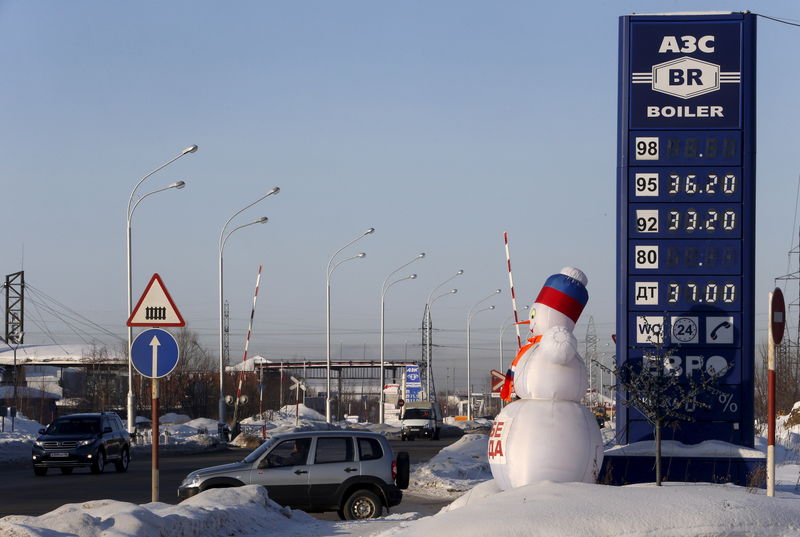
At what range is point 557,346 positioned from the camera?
14.4 meters

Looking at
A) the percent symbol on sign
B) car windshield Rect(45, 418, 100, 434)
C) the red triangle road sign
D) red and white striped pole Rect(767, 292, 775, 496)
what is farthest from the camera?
car windshield Rect(45, 418, 100, 434)

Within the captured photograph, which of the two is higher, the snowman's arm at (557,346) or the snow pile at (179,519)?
the snowman's arm at (557,346)

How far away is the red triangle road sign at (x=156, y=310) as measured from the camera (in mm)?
14430

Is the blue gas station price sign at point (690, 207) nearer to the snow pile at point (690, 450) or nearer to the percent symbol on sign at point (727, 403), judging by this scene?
the percent symbol on sign at point (727, 403)

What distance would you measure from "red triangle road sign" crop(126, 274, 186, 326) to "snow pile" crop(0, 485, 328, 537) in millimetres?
2216

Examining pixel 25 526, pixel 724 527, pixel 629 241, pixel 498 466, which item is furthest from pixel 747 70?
pixel 25 526

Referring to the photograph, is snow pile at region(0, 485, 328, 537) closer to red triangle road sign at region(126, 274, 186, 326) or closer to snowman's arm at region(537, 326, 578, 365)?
red triangle road sign at region(126, 274, 186, 326)

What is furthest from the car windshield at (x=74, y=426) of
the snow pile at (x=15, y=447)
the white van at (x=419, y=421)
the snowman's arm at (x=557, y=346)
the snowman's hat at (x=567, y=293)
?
the white van at (x=419, y=421)

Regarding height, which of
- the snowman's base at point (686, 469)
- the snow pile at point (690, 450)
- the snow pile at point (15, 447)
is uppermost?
the snow pile at point (690, 450)

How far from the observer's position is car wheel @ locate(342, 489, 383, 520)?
688 inches

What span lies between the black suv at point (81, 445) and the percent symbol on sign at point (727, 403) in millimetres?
17510

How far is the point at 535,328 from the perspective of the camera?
15.7m

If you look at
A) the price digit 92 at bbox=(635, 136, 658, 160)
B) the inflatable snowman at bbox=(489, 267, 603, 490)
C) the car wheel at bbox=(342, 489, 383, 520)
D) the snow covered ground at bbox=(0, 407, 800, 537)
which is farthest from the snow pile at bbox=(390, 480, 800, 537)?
the price digit 92 at bbox=(635, 136, 658, 160)

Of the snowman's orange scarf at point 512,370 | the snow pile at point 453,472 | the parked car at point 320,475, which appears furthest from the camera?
the snow pile at point 453,472
